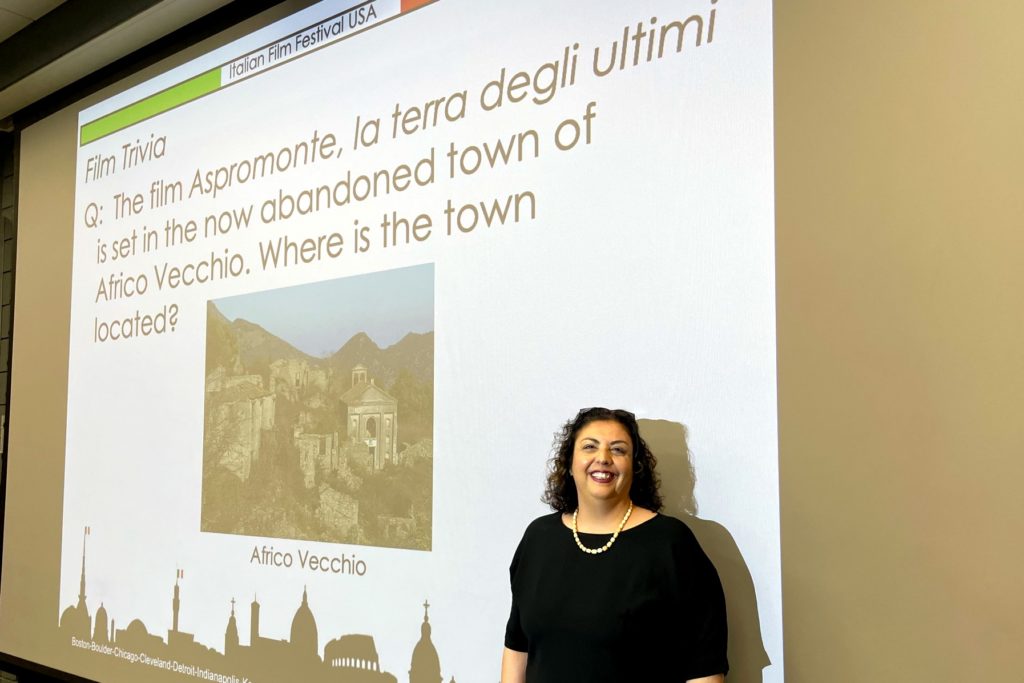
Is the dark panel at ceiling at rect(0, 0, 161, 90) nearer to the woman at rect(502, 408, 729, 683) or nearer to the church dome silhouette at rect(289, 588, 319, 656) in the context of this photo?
the church dome silhouette at rect(289, 588, 319, 656)

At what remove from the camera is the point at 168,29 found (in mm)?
3514

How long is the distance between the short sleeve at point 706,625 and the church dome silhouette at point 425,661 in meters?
0.85

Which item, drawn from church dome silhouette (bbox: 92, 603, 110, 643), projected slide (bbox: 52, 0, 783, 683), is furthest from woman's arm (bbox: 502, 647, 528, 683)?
church dome silhouette (bbox: 92, 603, 110, 643)

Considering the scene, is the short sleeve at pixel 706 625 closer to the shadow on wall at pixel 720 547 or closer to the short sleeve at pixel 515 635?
the shadow on wall at pixel 720 547

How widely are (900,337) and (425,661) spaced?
1.50 metres

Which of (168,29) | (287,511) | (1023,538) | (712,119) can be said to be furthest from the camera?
(168,29)

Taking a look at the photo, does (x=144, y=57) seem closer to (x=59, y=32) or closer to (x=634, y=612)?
(x=59, y=32)

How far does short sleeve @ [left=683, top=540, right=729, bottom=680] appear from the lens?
5.87 ft

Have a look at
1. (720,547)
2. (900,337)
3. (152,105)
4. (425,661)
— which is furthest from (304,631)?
(152,105)

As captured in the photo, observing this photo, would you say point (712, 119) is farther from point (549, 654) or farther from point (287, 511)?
point (287, 511)

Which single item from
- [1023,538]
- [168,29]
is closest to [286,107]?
[168,29]

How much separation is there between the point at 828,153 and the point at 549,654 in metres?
1.20

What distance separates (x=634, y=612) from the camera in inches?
70.6

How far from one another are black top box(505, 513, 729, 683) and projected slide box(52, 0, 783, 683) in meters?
0.16
